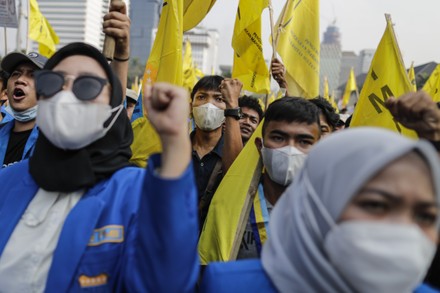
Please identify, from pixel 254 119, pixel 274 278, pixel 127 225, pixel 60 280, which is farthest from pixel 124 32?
pixel 254 119

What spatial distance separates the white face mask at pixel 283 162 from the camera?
7.61 ft

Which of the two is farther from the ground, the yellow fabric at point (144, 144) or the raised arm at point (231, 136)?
the raised arm at point (231, 136)

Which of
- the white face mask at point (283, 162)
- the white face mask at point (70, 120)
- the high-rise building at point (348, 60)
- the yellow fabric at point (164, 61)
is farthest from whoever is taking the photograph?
the high-rise building at point (348, 60)

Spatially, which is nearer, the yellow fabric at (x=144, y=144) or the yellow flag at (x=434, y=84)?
the yellow fabric at (x=144, y=144)

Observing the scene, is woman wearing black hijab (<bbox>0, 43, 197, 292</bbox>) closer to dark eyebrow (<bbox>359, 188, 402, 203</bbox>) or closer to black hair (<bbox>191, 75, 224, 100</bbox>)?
dark eyebrow (<bbox>359, 188, 402, 203</bbox>)

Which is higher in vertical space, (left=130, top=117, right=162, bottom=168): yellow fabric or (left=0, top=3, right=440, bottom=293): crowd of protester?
(left=0, top=3, right=440, bottom=293): crowd of protester

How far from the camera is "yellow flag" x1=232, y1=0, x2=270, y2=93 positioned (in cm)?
420

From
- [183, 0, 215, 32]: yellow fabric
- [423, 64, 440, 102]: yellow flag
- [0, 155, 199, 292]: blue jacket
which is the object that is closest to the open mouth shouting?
[183, 0, 215, 32]: yellow fabric

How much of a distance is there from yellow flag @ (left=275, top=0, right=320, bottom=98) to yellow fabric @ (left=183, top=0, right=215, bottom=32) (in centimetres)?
71

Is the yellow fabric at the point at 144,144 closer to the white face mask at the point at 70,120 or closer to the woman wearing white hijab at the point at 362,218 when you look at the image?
the white face mask at the point at 70,120

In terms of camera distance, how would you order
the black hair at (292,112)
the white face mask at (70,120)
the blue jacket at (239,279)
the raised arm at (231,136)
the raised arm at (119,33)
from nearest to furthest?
the blue jacket at (239,279) < the white face mask at (70,120) < the raised arm at (119,33) < the black hair at (292,112) < the raised arm at (231,136)

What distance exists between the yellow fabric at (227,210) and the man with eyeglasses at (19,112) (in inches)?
51.1

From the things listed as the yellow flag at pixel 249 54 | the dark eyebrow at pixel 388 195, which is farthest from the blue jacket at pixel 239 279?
the yellow flag at pixel 249 54

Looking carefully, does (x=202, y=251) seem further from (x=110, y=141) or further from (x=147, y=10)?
(x=147, y=10)
